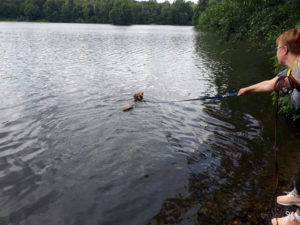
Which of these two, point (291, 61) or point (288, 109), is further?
point (288, 109)

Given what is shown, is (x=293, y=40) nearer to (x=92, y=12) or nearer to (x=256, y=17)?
(x=256, y=17)

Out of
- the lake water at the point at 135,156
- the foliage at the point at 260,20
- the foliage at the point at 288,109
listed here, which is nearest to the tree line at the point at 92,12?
the foliage at the point at 260,20

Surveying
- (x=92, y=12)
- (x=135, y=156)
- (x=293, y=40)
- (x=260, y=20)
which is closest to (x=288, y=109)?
(x=260, y=20)

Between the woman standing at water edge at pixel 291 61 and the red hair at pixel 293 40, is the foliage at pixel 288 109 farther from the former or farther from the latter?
the red hair at pixel 293 40

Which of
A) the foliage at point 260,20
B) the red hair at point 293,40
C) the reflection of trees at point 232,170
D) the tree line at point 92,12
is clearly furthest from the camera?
the tree line at point 92,12

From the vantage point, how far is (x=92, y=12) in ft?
500

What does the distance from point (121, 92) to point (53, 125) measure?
6175mm

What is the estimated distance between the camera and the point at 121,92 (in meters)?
15.7

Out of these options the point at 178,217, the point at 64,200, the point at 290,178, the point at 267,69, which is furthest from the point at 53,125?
the point at 267,69

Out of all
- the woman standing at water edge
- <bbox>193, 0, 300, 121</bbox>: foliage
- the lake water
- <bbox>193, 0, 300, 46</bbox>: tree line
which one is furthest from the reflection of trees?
<bbox>193, 0, 300, 46</bbox>: tree line

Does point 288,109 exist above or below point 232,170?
above

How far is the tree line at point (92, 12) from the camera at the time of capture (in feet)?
436

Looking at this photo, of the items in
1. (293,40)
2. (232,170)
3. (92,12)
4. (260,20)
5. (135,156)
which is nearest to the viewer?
(293,40)

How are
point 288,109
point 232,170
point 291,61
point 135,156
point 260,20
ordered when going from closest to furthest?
point 291,61, point 232,170, point 135,156, point 288,109, point 260,20
